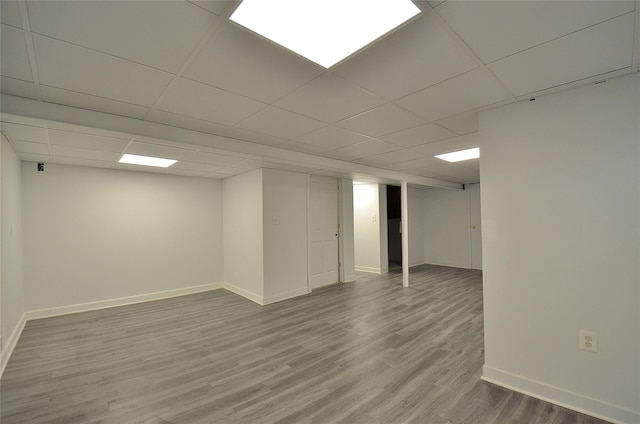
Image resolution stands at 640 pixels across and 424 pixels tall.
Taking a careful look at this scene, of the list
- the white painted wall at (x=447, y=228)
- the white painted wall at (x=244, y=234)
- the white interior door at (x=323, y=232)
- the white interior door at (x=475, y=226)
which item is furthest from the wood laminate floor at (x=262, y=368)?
the white painted wall at (x=447, y=228)

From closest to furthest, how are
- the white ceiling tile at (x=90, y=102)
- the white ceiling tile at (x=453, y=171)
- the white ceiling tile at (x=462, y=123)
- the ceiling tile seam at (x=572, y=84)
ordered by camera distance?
the ceiling tile seam at (x=572, y=84)
the white ceiling tile at (x=90, y=102)
the white ceiling tile at (x=462, y=123)
the white ceiling tile at (x=453, y=171)

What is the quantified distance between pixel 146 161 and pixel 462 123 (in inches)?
171

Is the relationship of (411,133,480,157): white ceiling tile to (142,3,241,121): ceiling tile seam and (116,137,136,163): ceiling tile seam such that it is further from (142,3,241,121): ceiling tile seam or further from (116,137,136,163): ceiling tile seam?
(116,137,136,163): ceiling tile seam

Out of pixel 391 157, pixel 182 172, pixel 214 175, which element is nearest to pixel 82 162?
pixel 182 172

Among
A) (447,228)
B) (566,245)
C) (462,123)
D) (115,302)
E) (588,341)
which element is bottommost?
(115,302)

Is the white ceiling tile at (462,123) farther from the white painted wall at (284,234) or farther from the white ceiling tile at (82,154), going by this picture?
the white ceiling tile at (82,154)

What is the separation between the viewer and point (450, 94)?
86.5 inches

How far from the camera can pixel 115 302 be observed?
15.2ft

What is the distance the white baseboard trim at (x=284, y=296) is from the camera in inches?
185

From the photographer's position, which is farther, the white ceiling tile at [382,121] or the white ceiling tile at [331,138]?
the white ceiling tile at [331,138]

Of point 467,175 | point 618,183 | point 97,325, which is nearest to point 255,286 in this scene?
point 97,325

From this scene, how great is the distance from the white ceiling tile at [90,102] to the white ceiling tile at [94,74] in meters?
0.09

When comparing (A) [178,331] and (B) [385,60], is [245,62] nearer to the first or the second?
(B) [385,60]

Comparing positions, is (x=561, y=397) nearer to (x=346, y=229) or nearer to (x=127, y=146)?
(x=346, y=229)
